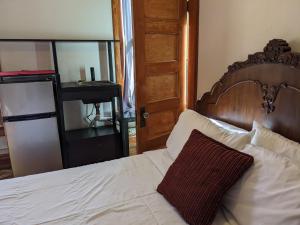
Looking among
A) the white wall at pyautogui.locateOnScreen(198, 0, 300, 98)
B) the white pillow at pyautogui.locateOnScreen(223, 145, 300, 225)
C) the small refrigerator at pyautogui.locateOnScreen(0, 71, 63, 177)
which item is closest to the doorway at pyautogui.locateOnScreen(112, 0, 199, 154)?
the white wall at pyautogui.locateOnScreen(198, 0, 300, 98)

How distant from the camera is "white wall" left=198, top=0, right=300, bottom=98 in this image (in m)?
1.36

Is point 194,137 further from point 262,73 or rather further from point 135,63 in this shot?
point 135,63

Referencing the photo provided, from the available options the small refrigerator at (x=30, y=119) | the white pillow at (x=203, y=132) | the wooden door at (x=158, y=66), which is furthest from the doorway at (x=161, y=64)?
the small refrigerator at (x=30, y=119)

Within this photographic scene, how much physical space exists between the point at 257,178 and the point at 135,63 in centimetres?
141

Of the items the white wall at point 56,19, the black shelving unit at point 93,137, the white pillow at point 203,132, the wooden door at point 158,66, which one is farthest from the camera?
the white wall at point 56,19

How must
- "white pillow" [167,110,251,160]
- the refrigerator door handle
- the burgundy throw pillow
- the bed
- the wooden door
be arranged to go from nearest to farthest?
1. the burgundy throw pillow
2. the bed
3. "white pillow" [167,110,251,160]
4. the wooden door
5. the refrigerator door handle

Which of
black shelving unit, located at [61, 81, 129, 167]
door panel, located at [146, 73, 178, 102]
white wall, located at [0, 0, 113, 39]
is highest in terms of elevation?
white wall, located at [0, 0, 113, 39]

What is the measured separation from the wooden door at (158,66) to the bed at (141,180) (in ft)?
1.93

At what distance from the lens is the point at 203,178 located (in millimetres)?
1107

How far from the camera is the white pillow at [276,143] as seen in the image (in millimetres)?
1092

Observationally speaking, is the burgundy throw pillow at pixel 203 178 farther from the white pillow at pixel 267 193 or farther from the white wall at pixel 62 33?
the white wall at pixel 62 33

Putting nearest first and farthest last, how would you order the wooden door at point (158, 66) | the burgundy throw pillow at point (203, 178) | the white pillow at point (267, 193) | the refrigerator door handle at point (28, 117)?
1. the white pillow at point (267, 193)
2. the burgundy throw pillow at point (203, 178)
3. the wooden door at point (158, 66)
4. the refrigerator door handle at point (28, 117)

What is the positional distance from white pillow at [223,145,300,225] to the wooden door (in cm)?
123

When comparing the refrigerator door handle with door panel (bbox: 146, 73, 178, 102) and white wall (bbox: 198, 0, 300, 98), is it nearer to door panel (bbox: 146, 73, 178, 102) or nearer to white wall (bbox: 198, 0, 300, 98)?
door panel (bbox: 146, 73, 178, 102)
